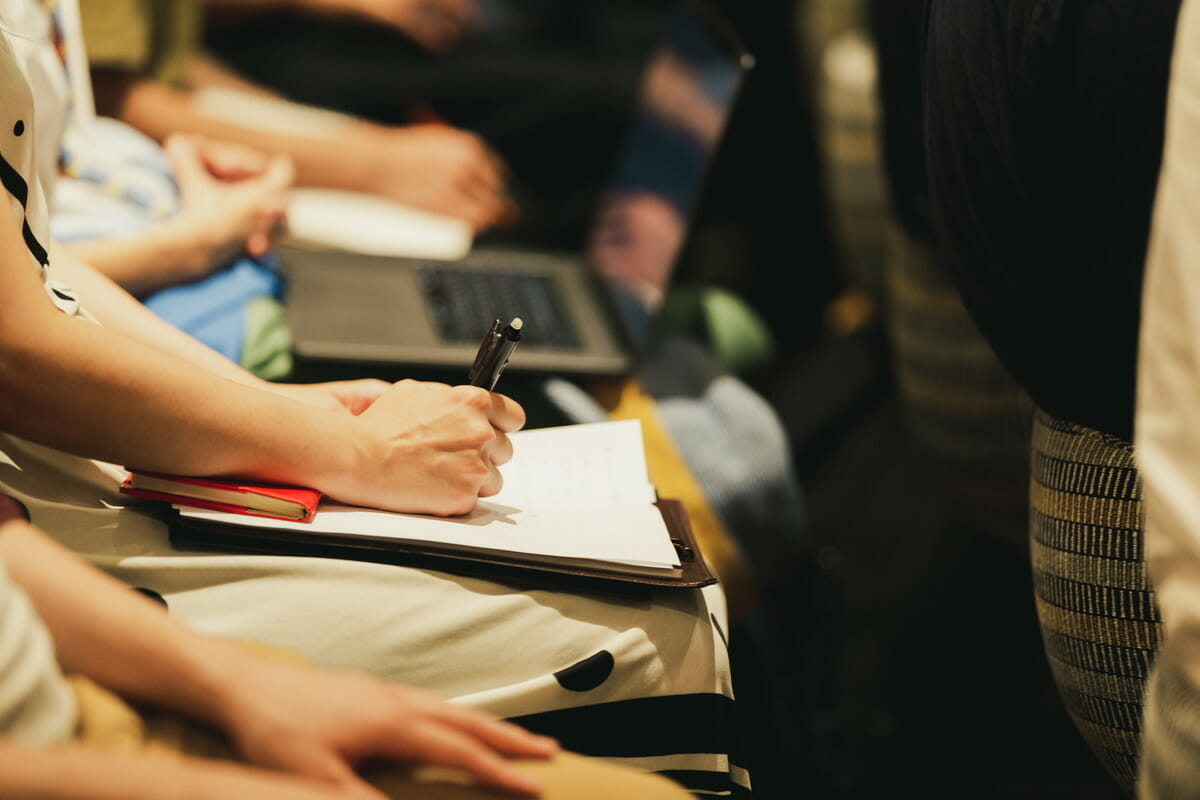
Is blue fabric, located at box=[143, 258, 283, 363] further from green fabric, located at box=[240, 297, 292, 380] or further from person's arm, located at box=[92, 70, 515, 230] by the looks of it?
person's arm, located at box=[92, 70, 515, 230]

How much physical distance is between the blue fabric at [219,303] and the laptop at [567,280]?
4cm

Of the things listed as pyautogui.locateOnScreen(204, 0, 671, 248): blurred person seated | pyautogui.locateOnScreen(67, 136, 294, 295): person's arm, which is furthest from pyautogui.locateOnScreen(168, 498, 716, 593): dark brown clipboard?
pyautogui.locateOnScreen(204, 0, 671, 248): blurred person seated

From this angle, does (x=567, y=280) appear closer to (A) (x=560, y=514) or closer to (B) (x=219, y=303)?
(B) (x=219, y=303)

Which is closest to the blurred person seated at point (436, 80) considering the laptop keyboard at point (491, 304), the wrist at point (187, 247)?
the laptop keyboard at point (491, 304)

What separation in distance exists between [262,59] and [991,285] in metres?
1.49

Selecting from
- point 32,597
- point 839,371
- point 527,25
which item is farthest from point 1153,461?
point 527,25

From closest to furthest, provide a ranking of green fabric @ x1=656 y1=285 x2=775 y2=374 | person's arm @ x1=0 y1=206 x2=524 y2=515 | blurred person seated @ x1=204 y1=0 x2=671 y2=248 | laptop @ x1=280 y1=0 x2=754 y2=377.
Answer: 1. person's arm @ x1=0 y1=206 x2=524 y2=515
2. laptop @ x1=280 y1=0 x2=754 y2=377
3. green fabric @ x1=656 y1=285 x2=775 y2=374
4. blurred person seated @ x1=204 y1=0 x2=671 y2=248

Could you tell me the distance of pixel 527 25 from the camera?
Result: 2361 mm

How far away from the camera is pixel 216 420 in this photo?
668 millimetres

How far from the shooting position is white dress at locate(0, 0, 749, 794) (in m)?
0.67

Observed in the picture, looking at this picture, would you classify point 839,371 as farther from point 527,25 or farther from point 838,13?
point 527,25

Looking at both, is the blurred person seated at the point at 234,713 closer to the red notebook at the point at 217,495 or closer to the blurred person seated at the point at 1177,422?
the red notebook at the point at 217,495

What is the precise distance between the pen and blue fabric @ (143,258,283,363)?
1.04 feet

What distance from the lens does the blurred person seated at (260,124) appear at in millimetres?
1282
